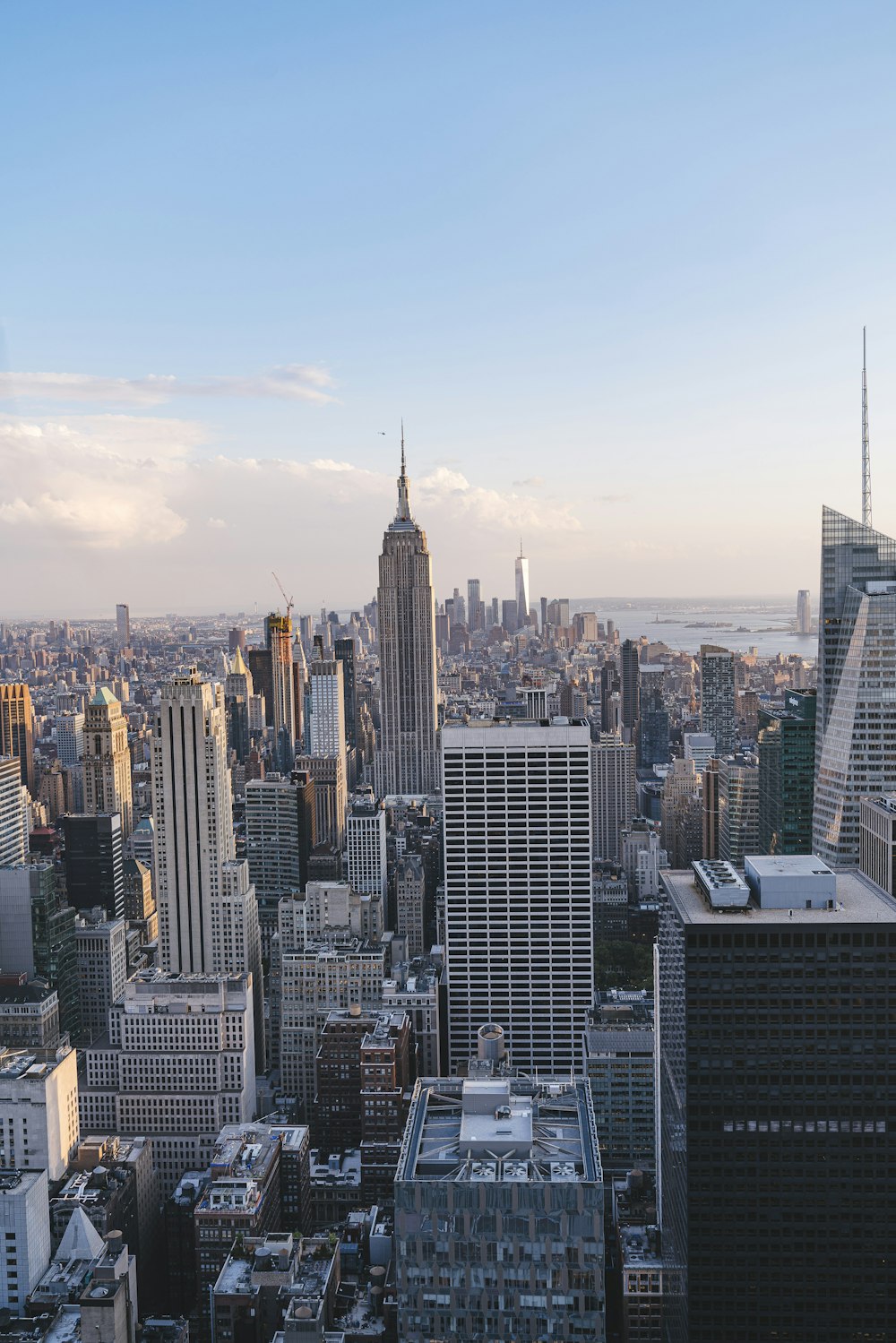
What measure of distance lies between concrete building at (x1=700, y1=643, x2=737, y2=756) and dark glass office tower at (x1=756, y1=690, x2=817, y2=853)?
10.6 m

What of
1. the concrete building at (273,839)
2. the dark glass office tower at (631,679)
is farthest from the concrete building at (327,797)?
the dark glass office tower at (631,679)

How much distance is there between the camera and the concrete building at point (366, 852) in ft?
72.7

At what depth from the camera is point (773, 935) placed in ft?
25.1

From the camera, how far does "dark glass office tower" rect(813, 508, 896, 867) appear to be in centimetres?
1365

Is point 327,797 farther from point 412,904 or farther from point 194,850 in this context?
point 194,850

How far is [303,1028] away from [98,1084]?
2758 mm

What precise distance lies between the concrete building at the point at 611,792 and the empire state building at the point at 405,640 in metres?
7.71

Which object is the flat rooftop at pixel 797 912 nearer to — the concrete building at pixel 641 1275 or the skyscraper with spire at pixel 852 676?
the concrete building at pixel 641 1275

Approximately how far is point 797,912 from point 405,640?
93.4ft

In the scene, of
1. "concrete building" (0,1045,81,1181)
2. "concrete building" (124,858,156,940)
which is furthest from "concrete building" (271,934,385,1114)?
"concrete building" (124,858,156,940)

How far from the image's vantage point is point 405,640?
118ft

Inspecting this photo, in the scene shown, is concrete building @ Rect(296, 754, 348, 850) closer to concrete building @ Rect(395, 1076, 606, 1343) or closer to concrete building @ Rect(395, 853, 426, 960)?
concrete building @ Rect(395, 853, 426, 960)

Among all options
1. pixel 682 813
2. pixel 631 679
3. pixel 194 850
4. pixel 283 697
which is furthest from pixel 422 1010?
pixel 631 679

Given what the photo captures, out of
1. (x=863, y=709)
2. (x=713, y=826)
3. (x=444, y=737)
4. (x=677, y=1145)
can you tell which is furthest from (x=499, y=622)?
(x=677, y=1145)
